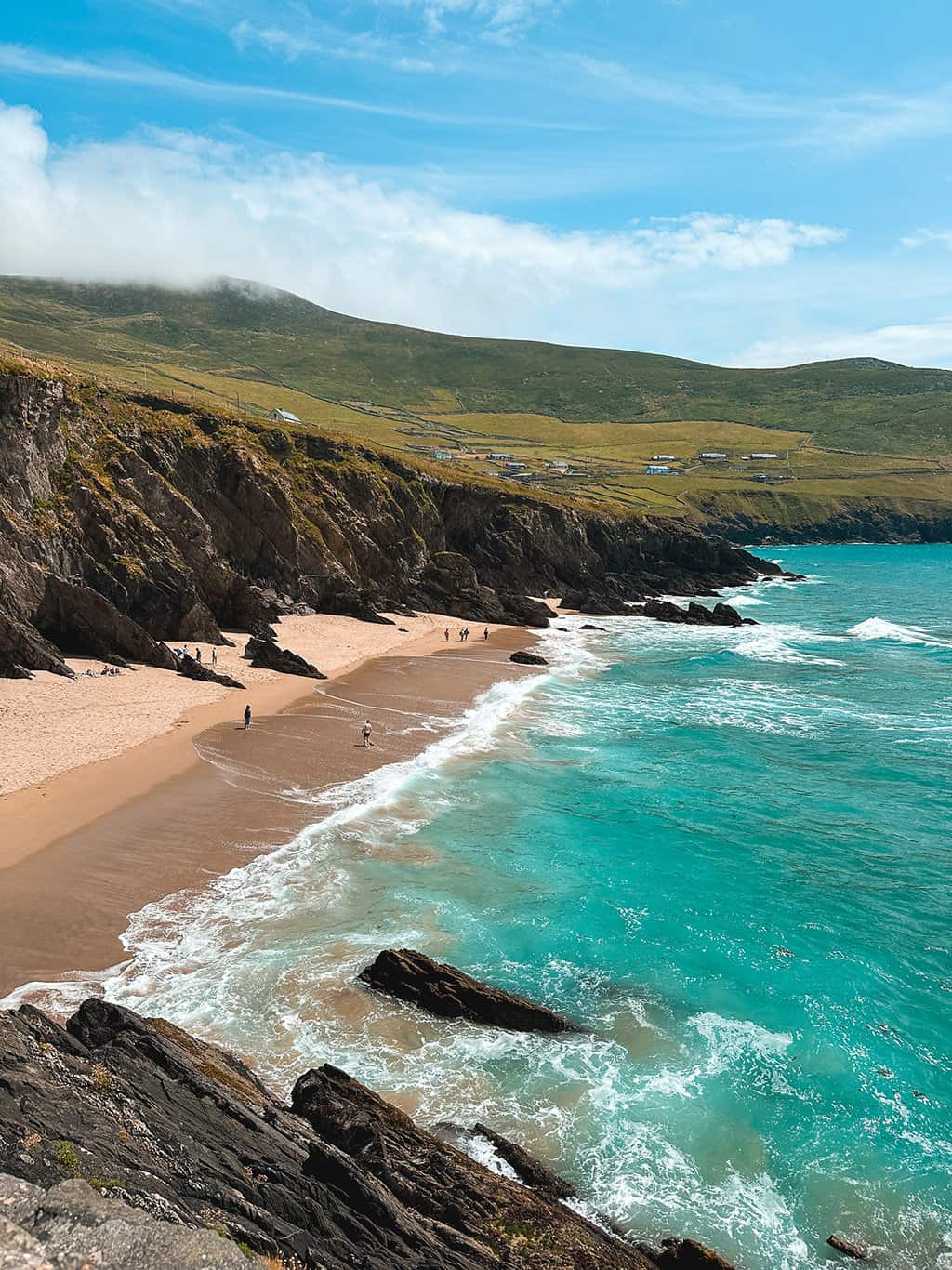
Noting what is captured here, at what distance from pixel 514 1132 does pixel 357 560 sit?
6562 centimetres

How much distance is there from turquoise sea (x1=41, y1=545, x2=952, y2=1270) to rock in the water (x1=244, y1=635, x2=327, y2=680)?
13098 mm

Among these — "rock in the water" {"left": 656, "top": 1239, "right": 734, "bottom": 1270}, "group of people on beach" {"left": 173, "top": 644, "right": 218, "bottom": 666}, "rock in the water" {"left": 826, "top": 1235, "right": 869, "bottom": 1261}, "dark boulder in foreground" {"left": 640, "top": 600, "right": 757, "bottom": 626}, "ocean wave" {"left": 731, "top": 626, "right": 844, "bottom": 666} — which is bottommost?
"rock in the water" {"left": 826, "top": 1235, "right": 869, "bottom": 1261}

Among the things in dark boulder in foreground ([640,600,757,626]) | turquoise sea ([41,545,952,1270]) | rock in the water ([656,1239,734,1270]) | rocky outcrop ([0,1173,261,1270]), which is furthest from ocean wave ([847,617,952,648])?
rocky outcrop ([0,1173,261,1270])

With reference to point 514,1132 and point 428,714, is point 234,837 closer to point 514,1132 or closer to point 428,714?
point 514,1132

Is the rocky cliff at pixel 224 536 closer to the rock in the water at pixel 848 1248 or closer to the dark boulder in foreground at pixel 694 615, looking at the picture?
the dark boulder in foreground at pixel 694 615

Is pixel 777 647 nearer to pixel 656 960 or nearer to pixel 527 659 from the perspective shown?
pixel 527 659

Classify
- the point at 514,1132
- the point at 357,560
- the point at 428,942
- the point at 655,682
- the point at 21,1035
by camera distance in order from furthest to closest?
the point at 357,560
the point at 655,682
the point at 428,942
the point at 514,1132
the point at 21,1035

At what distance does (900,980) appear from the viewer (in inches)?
853

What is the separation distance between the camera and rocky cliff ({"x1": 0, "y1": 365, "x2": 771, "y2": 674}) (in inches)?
1897

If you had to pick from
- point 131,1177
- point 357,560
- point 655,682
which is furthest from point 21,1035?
point 357,560

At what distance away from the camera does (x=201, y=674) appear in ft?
156

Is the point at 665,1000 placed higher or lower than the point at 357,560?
lower

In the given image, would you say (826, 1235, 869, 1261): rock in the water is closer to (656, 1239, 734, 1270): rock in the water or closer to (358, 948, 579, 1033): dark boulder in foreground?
(656, 1239, 734, 1270): rock in the water

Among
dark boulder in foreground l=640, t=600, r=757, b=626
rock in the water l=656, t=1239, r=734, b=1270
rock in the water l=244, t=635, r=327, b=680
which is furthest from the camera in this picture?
dark boulder in foreground l=640, t=600, r=757, b=626
